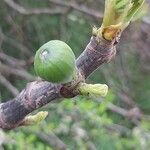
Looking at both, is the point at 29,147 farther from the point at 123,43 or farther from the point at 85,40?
the point at 85,40

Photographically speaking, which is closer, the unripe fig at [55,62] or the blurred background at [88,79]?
the unripe fig at [55,62]

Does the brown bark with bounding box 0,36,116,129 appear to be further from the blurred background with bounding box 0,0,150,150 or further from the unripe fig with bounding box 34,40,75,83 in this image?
the blurred background with bounding box 0,0,150,150

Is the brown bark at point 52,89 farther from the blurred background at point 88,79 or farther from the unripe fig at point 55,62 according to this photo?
the blurred background at point 88,79

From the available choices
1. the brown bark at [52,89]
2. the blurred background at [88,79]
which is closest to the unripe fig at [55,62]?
the brown bark at [52,89]

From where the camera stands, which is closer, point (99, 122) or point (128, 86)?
point (99, 122)

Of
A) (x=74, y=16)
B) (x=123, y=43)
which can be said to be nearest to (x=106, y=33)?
(x=74, y=16)

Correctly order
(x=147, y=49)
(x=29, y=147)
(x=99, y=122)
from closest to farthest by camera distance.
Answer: (x=29, y=147)
(x=99, y=122)
(x=147, y=49)

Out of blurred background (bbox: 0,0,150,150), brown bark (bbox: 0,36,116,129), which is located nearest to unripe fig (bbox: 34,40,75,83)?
brown bark (bbox: 0,36,116,129)

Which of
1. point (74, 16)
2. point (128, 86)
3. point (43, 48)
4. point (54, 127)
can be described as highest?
point (43, 48)
